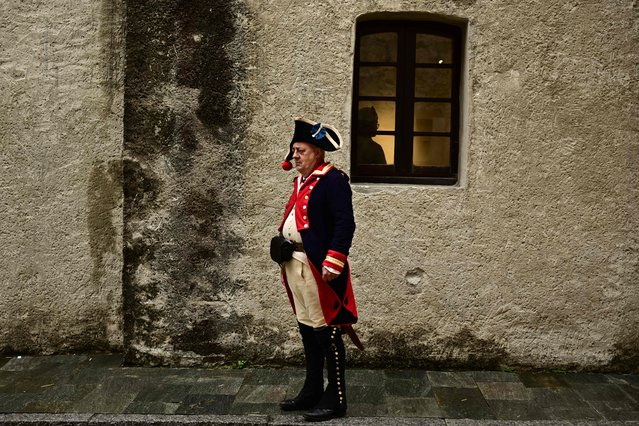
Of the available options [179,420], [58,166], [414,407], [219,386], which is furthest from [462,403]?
[58,166]

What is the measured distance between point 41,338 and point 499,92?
15.7 ft

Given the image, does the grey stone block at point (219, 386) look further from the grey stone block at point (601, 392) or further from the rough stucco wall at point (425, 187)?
the grey stone block at point (601, 392)

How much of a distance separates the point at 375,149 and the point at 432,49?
106 cm

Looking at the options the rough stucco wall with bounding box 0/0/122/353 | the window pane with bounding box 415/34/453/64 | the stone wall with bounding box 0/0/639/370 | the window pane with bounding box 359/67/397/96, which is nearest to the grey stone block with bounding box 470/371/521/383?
the stone wall with bounding box 0/0/639/370

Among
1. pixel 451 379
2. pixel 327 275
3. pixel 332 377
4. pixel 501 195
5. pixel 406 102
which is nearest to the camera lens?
pixel 327 275

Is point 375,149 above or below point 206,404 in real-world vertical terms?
above

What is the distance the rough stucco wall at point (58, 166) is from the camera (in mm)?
5840

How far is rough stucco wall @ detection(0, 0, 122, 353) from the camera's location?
5.84 metres

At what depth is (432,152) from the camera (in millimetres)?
5840

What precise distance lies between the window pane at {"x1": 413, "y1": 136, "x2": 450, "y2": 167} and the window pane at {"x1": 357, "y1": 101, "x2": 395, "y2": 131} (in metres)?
0.31

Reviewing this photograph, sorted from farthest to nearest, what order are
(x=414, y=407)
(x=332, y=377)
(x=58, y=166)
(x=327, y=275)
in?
(x=58, y=166) → (x=414, y=407) → (x=332, y=377) → (x=327, y=275)

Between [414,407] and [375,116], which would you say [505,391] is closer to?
[414,407]

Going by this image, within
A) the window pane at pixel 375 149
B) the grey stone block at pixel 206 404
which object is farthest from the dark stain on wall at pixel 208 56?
the grey stone block at pixel 206 404

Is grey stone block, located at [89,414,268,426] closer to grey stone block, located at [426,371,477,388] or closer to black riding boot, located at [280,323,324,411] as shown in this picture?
black riding boot, located at [280,323,324,411]
